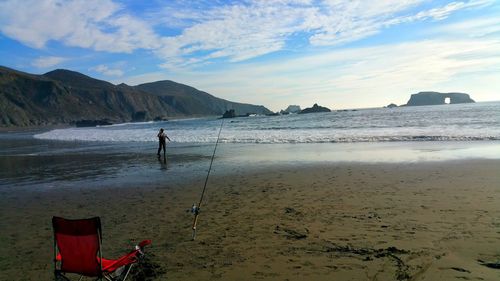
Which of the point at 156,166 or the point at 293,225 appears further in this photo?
the point at 156,166

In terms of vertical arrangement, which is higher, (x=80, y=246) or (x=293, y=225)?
(x=80, y=246)

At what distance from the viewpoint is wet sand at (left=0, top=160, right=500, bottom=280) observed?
5.25 metres

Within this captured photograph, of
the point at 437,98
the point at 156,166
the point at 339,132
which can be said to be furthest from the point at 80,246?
the point at 437,98

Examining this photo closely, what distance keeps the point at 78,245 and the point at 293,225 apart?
4.16m

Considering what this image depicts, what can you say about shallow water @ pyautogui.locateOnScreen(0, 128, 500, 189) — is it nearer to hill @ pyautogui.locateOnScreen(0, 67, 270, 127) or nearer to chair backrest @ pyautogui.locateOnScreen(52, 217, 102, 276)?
chair backrest @ pyautogui.locateOnScreen(52, 217, 102, 276)

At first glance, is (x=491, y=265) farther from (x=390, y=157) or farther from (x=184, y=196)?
(x=390, y=157)

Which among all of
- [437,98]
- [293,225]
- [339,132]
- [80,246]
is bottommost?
[293,225]

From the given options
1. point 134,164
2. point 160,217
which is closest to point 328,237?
point 160,217

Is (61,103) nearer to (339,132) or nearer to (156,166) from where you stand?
(339,132)

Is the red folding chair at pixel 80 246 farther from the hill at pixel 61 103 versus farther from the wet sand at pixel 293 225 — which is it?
the hill at pixel 61 103

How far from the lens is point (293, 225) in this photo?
23.6ft

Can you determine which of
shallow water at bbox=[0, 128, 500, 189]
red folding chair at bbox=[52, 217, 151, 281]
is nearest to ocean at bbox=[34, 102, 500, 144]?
shallow water at bbox=[0, 128, 500, 189]

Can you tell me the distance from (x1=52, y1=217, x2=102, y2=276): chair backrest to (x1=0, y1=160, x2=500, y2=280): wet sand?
4.31 feet

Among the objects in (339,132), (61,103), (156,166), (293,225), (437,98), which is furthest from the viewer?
(437,98)
